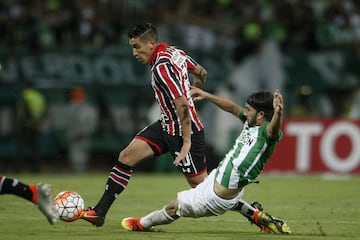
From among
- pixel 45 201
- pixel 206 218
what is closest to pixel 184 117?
pixel 45 201

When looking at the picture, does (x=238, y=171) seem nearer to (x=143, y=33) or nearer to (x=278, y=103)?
(x=278, y=103)

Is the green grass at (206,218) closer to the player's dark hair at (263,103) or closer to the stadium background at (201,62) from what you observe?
the player's dark hair at (263,103)

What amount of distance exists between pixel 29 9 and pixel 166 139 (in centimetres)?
1233

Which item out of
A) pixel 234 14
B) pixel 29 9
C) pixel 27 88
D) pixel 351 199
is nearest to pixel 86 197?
pixel 351 199

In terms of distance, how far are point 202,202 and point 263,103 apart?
1.16 metres

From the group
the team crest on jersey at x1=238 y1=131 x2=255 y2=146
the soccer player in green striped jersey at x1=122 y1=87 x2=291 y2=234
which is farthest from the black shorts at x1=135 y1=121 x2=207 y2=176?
the team crest on jersey at x1=238 y1=131 x2=255 y2=146

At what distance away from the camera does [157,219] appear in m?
9.48

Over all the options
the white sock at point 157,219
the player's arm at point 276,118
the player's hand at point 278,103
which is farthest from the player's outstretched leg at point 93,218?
the player's hand at point 278,103

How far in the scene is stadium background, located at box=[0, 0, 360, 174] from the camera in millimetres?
20188

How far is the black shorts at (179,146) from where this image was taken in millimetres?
10039

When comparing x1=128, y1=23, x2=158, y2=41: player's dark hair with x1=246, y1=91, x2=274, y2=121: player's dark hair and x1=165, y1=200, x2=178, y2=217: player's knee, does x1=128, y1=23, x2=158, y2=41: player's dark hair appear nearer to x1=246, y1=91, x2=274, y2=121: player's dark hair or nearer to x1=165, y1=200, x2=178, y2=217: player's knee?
x1=246, y1=91, x2=274, y2=121: player's dark hair

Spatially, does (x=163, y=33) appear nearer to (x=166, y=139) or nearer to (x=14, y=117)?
(x=14, y=117)

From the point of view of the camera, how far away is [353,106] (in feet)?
71.0

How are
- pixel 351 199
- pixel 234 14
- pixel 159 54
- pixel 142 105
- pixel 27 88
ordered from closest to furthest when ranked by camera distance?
pixel 159 54, pixel 351 199, pixel 27 88, pixel 142 105, pixel 234 14
